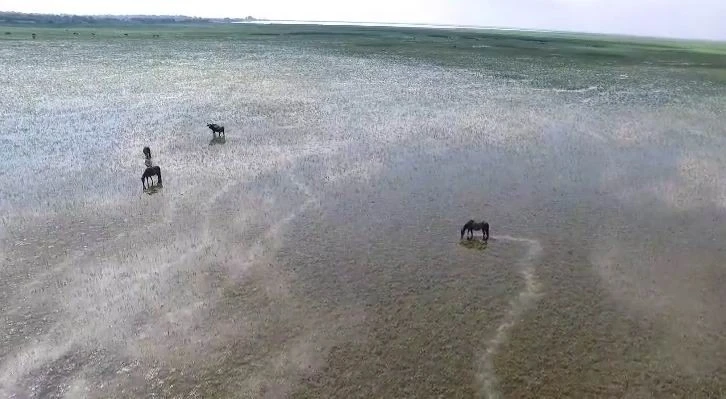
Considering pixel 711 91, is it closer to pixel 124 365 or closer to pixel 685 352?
pixel 685 352

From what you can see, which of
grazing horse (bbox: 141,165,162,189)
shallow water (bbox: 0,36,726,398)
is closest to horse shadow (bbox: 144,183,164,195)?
grazing horse (bbox: 141,165,162,189)

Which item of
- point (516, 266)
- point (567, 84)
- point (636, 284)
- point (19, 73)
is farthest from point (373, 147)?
point (19, 73)

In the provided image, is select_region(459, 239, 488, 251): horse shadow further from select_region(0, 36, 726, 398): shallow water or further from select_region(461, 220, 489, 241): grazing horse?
select_region(0, 36, 726, 398): shallow water

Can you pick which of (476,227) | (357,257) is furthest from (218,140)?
(476,227)

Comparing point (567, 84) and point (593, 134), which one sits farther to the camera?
point (567, 84)

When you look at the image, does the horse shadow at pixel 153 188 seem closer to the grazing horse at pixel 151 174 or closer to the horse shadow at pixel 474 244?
the grazing horse at pixel 151 174

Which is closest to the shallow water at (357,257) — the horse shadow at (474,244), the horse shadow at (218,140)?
the horse shadow at (474,244)

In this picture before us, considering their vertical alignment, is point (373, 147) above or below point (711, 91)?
below

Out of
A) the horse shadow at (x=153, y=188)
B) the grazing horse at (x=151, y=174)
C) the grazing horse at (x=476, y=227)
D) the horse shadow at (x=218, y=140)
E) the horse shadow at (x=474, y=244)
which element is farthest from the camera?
the horse shadow at (x=218, y=140)
